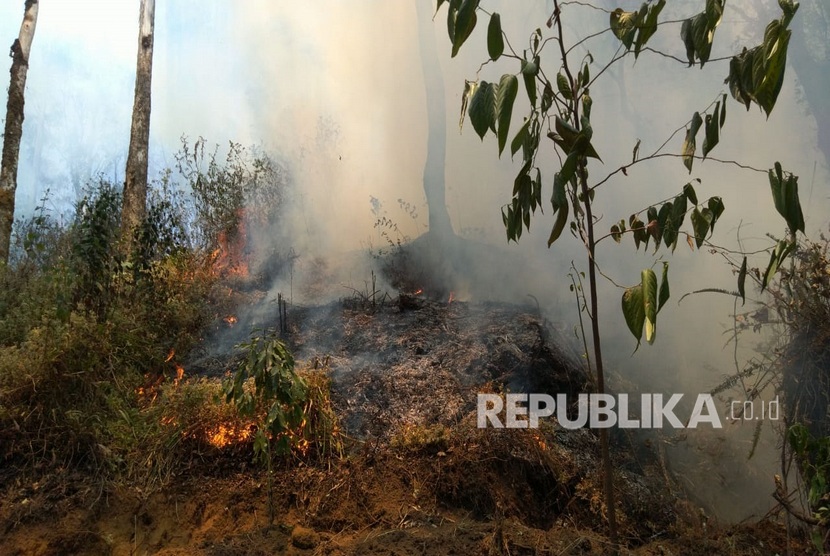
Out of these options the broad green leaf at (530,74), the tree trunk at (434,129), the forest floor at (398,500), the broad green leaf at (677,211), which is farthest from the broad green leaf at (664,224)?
the tree trunk at (434,129)

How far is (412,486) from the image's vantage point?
2.65 metres

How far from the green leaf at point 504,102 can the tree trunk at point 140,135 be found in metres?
4.83

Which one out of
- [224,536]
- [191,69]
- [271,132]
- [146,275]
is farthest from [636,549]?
[191,69]

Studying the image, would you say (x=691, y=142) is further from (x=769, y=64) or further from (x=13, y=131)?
(x=13, y=131)

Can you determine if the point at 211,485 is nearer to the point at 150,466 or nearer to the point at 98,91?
the point at 150,466

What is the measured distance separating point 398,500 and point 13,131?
5.91m

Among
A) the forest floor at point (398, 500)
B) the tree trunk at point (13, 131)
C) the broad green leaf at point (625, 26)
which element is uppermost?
the tree trunk at point (13, 131)

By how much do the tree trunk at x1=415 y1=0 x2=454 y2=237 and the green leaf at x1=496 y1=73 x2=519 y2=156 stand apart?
15.1 ft

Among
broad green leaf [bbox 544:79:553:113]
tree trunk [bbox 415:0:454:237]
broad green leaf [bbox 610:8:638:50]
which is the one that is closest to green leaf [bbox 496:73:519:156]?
broad green leaf [bbox 544:79:553:113]

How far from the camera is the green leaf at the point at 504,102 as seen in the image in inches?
53.1

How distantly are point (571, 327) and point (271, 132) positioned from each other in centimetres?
481

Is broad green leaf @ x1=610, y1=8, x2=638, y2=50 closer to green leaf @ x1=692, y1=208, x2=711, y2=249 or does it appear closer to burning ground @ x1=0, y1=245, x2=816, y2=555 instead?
green leaf @ x1=692, y1=208, x2=711, y2=249

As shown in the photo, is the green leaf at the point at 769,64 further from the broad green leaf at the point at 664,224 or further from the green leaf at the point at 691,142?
the broad green leaf at the point at 664,224

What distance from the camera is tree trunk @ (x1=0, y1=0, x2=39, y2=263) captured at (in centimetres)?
524
